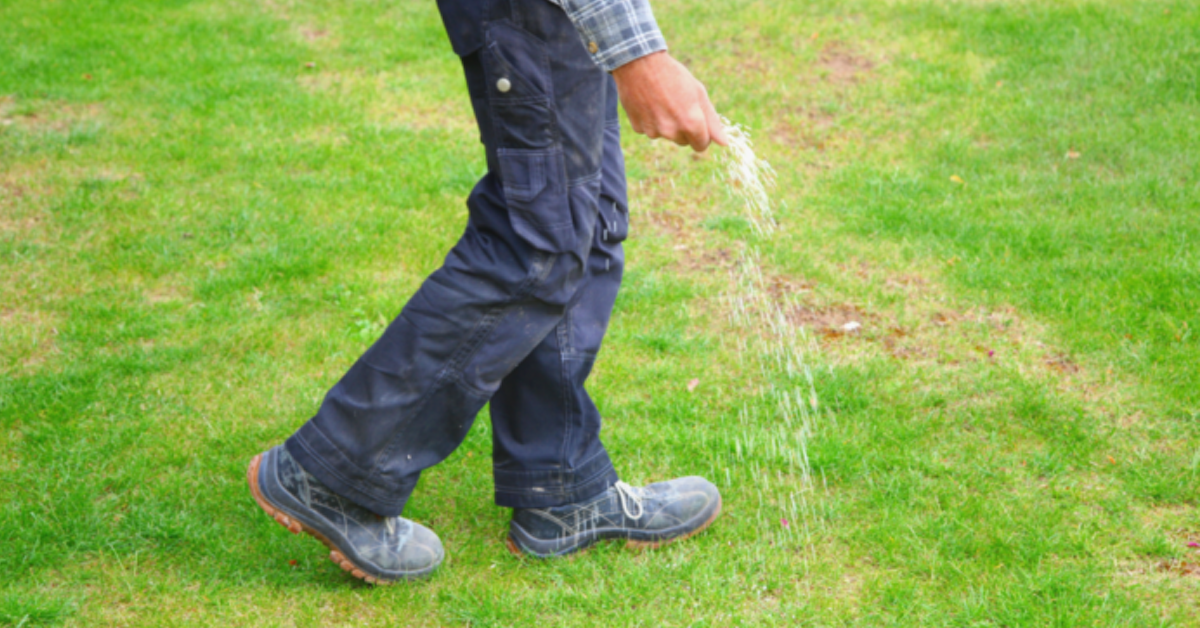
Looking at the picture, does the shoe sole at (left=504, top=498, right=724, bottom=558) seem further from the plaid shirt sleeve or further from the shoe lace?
the plaid shirt sleeve

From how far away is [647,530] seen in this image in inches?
106

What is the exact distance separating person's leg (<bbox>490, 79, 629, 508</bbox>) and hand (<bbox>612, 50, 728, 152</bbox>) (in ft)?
1.43

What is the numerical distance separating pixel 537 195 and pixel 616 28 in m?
0.39

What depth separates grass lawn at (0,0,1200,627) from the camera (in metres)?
2.57

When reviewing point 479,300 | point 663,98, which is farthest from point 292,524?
point 663,98

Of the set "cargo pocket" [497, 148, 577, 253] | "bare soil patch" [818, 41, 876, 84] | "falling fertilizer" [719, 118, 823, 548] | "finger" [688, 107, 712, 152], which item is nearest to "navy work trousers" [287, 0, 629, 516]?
"cargo pocket" [497, 148, 577, 253]

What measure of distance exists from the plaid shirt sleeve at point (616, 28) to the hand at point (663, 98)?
2 cm

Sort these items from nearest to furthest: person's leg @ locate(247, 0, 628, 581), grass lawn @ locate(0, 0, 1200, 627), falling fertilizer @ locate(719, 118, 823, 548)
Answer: person's leg @ locate(247, 0, 628, 581) < grass lawn @ locate(0, 0, 1200, 627) < falling fertilizer @ locate(719, 118, 823, 548)

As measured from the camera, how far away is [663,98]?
198 cm

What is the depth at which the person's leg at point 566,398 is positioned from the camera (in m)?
2.44

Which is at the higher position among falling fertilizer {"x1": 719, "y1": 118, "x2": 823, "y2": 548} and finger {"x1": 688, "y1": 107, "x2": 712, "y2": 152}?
finger {"x1": 688, "y1": 107, "x2": 712, "y2": 152}

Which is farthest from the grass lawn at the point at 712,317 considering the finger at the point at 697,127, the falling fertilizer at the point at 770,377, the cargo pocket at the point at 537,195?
the finger at the point at 697,127

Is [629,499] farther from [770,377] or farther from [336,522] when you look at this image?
[770,377]

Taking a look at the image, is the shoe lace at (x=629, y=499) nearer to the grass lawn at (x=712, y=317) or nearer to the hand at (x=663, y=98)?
the grass lawn at (x=712, y=317)
